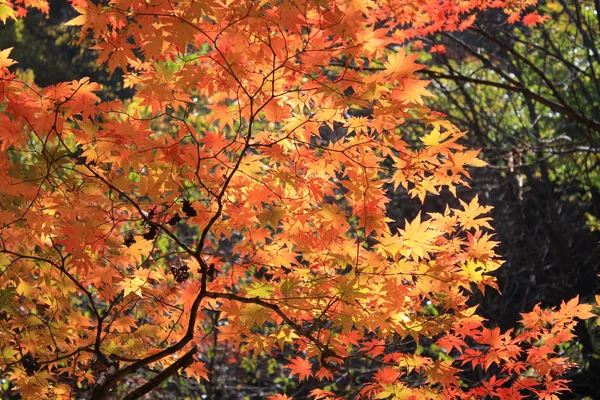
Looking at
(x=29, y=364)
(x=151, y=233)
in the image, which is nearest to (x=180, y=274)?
(x=151, y=233)

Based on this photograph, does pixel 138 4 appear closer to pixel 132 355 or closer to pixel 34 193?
pixel 34 193

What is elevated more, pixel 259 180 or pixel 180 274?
pixel 259 180

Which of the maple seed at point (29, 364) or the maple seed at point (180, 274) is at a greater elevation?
the maple seed at point (29, 364)

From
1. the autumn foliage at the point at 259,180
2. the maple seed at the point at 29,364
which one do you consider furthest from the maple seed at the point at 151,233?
the maple seed at the point at 29,364

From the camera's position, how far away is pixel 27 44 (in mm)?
11875

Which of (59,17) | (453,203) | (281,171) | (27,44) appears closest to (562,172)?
(453,203)

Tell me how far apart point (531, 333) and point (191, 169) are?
5.64ft

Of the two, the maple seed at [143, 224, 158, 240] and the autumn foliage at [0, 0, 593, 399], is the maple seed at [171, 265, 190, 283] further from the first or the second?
the maple seed at [143, 224, 158, 240]

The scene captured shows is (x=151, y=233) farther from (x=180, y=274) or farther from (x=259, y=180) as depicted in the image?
(x=259, y=180)

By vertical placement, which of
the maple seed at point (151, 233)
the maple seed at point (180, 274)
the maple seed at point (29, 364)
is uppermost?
the maple seed at point (29, 364)

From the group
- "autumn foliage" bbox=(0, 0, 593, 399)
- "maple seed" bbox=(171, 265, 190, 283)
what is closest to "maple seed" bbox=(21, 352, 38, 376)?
"autumn foliage" bbox=(0, 0, 593, 399)

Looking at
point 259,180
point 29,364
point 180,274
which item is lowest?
point 180,274

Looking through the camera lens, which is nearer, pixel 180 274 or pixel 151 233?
pixel 151 233

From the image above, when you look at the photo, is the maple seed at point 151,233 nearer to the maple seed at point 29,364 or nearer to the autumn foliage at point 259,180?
the autumn foliage at point 259,180
